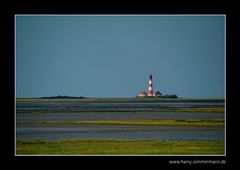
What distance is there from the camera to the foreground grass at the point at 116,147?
13758 millimetres

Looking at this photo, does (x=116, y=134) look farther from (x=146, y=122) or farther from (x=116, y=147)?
(x=146, y=122)

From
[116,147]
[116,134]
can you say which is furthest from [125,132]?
[116,147]

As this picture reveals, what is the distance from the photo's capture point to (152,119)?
23.6 metres

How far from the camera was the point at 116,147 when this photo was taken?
14.6 m

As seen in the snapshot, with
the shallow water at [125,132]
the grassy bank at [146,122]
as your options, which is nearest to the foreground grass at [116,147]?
the shallow water at [125,132]

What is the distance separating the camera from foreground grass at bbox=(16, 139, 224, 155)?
13758 millimetres

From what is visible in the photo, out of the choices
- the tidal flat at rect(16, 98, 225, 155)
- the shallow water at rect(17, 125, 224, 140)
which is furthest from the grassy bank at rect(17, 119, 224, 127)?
the shallow water at rect(17, 125, 224, 140)

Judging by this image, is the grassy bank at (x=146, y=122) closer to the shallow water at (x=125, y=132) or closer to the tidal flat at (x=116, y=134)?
the tidal flat at (x=116, y=134)

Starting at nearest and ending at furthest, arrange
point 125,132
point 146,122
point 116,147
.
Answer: point 116,147 → point 125,132 → point 146,122

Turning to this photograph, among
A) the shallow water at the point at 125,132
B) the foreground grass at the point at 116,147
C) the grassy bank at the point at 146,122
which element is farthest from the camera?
the grassy bank at the point at 146,122

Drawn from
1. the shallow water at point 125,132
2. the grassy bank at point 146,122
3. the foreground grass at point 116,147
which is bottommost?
the foreground grass at point 116,147
